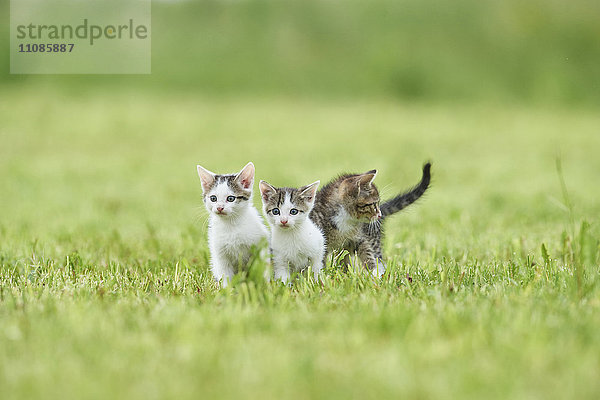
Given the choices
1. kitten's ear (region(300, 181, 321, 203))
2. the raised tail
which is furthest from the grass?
kitten's ear (region(300, 181, 321, 203))

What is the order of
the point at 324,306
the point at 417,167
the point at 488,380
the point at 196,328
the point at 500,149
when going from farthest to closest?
the point at 500,149 < the point at 417,167 < the point at 324,306 < the point at 196,328 < the point at 488,380

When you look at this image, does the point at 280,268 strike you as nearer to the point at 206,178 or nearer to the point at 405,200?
the point at 206,178

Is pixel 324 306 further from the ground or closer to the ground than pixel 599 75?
closer to the ground

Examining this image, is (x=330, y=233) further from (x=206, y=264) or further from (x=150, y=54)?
(x=150, y=54)

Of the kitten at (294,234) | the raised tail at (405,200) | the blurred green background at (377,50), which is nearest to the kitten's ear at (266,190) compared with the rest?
the kitten at (294,234)

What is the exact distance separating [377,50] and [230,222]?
27.4 m

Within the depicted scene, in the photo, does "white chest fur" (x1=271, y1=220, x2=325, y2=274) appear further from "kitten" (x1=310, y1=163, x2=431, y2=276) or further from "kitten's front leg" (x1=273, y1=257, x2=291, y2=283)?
"kitten" (x1=310, y1=163, x2=431, y2=276)

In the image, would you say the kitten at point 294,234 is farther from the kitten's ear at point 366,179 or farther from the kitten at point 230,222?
the kitten's ear at point 366,179

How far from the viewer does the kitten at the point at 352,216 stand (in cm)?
480

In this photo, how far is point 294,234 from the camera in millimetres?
4453

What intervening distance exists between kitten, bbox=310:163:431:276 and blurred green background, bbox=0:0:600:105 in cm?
2319

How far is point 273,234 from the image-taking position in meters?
4.60

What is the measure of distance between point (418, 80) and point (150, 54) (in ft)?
41.8

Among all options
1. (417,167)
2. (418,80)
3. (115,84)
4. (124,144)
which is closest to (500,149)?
(417,167)
